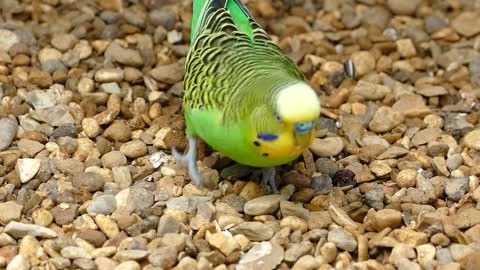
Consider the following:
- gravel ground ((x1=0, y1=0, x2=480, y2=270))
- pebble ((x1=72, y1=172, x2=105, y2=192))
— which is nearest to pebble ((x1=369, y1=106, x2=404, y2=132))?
gravel ground ((x1=0, y1=0, x2=480, y2=270))

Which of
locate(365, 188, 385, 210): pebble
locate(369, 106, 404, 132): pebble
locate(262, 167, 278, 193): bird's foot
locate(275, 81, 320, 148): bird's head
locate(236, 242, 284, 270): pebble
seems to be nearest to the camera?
locate(275, 81, 320, 148): bird's head

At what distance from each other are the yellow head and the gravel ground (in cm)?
49

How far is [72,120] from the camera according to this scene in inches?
199

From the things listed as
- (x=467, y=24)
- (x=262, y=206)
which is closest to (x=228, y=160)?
(x=262, y=206)

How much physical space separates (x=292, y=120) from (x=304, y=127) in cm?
7

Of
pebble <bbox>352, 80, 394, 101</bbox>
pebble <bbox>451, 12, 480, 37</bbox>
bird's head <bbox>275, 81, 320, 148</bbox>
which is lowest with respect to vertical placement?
pebble <bbox>352, 80, 394, 101</bbox>

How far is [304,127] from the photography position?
3.77m

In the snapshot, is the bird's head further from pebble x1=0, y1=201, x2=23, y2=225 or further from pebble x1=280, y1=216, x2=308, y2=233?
pebble x1=0, y1=201, x2=23, y2=225

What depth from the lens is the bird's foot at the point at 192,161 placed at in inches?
181

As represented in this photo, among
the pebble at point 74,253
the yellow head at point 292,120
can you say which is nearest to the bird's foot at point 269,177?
the yellow head at point 292,120

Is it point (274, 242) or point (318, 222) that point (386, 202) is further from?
point (274, 242)

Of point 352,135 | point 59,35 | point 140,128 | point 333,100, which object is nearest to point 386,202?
point 352,135

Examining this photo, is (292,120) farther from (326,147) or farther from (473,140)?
(473,140)

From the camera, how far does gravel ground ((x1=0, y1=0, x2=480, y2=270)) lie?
408cm
